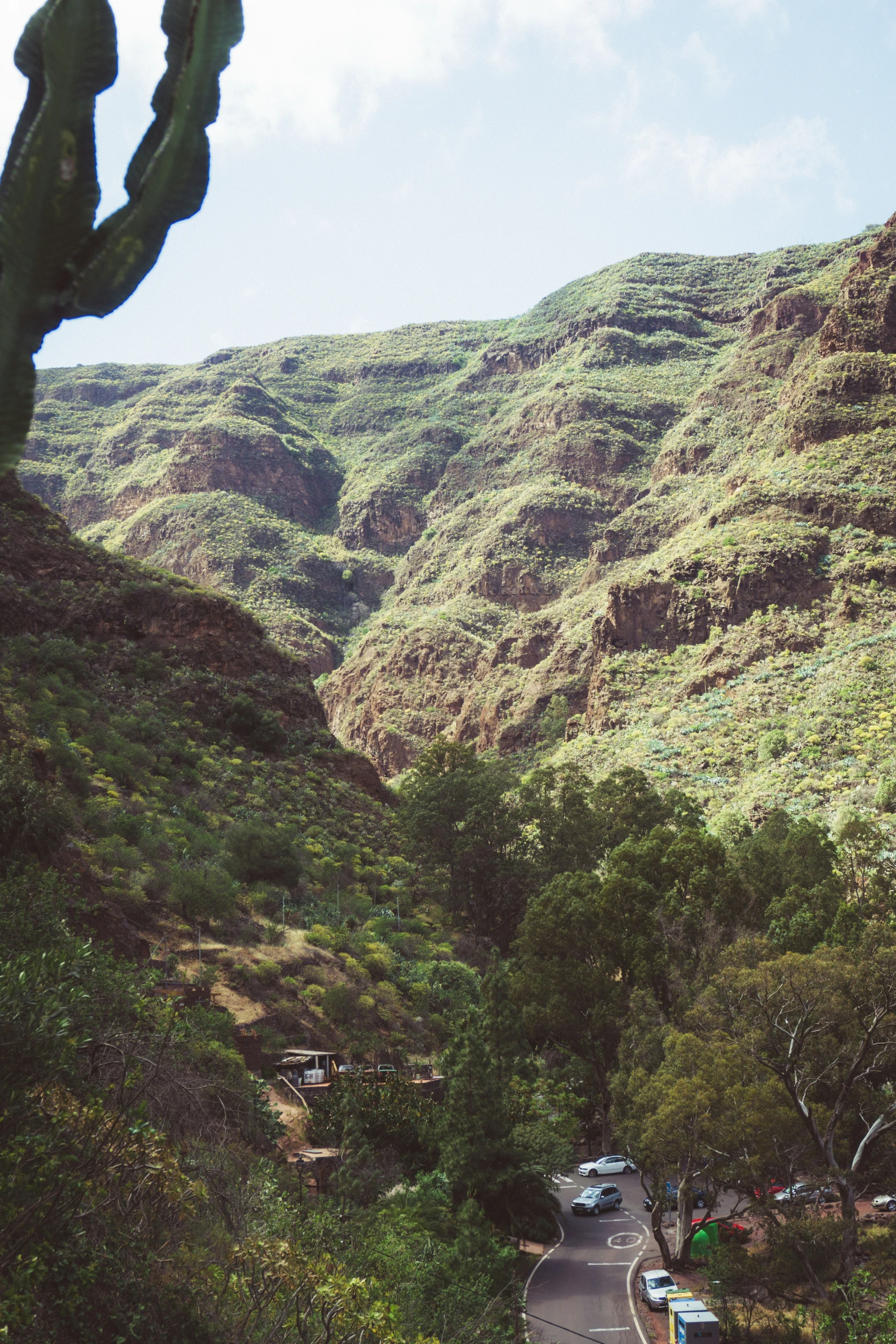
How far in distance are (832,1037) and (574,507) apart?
8338cm

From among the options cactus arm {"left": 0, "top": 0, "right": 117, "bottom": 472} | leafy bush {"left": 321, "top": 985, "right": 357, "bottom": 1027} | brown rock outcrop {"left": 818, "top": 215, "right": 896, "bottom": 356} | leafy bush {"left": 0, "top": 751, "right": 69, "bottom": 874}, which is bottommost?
leafy bush {"left": 321, "top": 985, "right": 357, "bottom": 1027}

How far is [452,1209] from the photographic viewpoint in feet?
60.6

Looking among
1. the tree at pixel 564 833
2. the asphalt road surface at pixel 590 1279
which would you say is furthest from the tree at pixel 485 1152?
the tree at pixel 564 833

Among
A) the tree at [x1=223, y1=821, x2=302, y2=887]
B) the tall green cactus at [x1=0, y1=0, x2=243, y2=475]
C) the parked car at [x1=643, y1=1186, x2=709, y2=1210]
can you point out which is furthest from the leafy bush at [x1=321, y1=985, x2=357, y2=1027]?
the tall green cactus at [x1=0, y1=0, x2=243, y2=475]

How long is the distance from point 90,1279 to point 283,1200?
13.3 ft

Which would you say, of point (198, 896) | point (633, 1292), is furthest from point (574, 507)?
point (633, 1292)

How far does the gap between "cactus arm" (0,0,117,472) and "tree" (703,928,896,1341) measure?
56.4ft

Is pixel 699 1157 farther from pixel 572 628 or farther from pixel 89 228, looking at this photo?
pixel 572 628

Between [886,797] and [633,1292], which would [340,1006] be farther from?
[886,797]

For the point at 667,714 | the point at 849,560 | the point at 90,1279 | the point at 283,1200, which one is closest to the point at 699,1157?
the point at 283,1200

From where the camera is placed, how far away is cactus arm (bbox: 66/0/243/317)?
3.31m

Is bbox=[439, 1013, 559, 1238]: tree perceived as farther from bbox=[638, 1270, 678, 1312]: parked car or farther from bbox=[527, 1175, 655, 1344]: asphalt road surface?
bbox=[638, 1270, 678, 1312]: parked car

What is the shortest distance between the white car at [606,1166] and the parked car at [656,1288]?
8.02 metres

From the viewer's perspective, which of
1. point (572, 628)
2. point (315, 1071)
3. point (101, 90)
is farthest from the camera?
point (572, 628)
